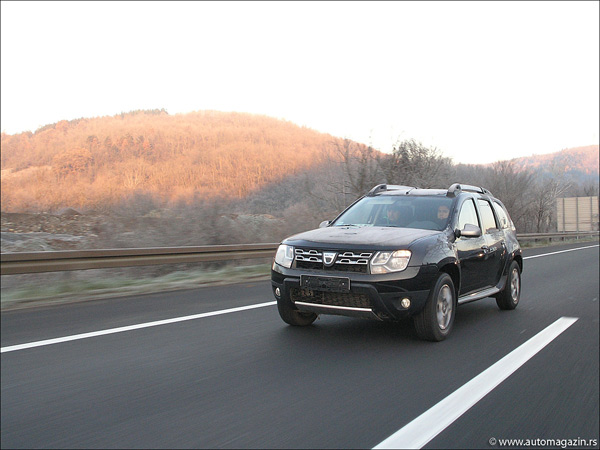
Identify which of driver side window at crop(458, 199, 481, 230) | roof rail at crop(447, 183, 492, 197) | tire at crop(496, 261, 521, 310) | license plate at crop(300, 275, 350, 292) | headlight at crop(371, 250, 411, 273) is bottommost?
tire at crop(496, 261, 521, 310)

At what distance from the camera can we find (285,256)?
245 inches

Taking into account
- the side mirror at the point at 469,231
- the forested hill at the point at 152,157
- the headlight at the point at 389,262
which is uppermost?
the forested hill at the point at 152,157

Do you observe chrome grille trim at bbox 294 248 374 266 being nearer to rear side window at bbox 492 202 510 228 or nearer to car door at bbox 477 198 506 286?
car door at bbox 477 198 506 286

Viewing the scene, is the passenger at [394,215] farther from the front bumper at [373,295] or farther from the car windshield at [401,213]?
the front bumper at [373,295]

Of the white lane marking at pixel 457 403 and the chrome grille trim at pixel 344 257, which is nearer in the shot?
the white lane marking at pixel 457 403

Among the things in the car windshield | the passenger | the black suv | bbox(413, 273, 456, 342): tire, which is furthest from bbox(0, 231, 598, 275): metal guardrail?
bbox(413, 273, 456, 342): tire

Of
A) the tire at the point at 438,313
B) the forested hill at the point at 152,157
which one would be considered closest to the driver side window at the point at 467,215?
the tire at the point at 438,313

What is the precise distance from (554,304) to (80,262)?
7910mm

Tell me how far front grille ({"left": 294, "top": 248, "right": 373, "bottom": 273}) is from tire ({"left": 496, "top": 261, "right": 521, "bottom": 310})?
3586 mm

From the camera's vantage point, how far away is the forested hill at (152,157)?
19.0 metres

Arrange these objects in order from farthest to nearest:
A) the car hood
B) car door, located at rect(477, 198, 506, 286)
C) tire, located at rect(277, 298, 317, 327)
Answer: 1. car door, located at rect(477, 198, 506, 286)
2. tire, located at rect(277, 298, 317, 327)
3. the car hood

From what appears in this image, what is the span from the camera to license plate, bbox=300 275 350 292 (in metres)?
5.66

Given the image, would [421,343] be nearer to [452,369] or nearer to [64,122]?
[452,369]

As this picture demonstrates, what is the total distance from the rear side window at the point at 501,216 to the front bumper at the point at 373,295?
317 centimetres
